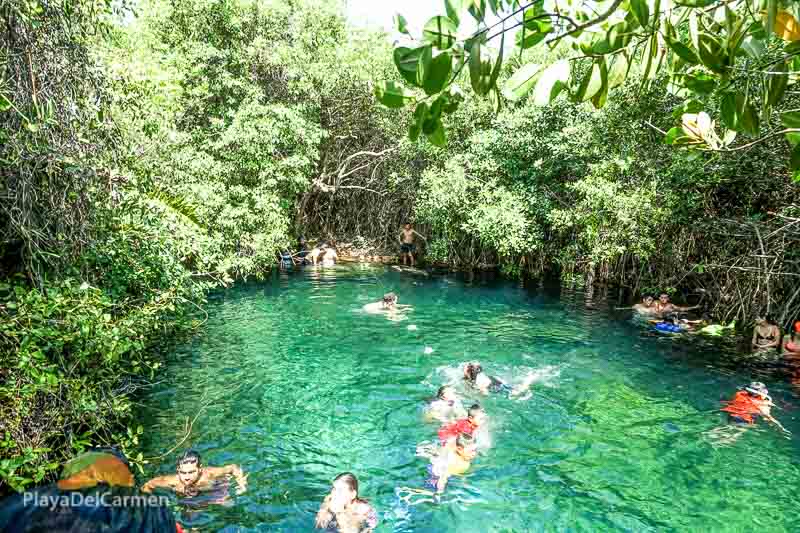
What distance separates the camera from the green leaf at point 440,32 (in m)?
1.26

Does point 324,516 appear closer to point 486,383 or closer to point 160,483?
point 160,483

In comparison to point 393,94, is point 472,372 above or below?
below

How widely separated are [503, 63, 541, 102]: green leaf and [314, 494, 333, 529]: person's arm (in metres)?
5.05

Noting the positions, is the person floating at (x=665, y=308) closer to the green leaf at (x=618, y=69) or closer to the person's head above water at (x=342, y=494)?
the person's head above water at (x=342, y=494)

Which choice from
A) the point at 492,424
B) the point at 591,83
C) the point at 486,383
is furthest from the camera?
the point at 486,383

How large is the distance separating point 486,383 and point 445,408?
142 centimetres

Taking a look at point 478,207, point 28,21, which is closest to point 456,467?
point 28,21

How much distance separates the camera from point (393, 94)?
→ 143 cm

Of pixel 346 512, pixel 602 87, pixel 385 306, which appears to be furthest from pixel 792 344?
pixel 602 87

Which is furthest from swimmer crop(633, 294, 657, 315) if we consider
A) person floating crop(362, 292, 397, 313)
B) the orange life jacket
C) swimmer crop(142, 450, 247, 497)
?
swimmer crop(142, 450, 247, 497)

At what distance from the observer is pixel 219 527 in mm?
5359

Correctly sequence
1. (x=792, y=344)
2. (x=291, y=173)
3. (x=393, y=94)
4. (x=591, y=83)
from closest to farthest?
(x=393, y=94) < (x=591, y=83) < (x=792, y=344) < (x=291, y=173)

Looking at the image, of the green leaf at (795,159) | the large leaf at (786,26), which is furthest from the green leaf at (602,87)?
the green leaf at (795,159)

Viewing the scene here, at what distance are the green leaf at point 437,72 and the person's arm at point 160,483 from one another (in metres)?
5.96
